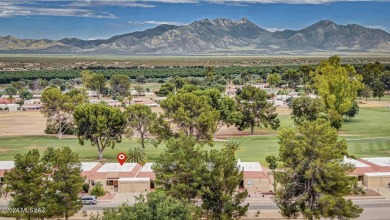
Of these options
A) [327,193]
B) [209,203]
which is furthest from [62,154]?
[327,193]

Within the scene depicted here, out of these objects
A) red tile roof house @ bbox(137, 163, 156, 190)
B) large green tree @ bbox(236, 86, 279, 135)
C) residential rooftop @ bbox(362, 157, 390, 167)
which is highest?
large green tree @ bbox(236, 86, 279, 135)

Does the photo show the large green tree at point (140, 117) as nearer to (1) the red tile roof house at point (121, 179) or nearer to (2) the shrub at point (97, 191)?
(1) the red tile roof house at point (121, 179)

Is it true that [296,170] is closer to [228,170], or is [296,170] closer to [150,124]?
[228,170]

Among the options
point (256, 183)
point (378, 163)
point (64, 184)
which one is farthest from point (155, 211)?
point (378, 163)

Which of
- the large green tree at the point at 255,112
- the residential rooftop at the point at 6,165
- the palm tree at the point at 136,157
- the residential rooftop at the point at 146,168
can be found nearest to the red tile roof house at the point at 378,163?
the residential rooftop at the point at 146,168

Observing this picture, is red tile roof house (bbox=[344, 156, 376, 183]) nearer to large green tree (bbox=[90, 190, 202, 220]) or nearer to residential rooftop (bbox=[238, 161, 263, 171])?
residential rooftop (bbox=[238, 161, 263, 171])

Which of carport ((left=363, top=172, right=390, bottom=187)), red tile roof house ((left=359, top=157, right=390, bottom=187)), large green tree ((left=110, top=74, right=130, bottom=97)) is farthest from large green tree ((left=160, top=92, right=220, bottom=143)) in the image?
large green tree ((left=110, top=74, right=130, bottom=97))
